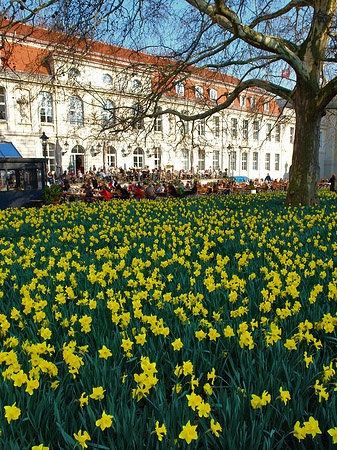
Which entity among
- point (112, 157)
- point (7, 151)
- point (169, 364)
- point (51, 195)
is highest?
point (112, 157)

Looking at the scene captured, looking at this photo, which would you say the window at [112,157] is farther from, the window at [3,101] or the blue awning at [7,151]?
the blue awning at [7,151]

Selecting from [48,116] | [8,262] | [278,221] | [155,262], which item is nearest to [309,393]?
[155,262]

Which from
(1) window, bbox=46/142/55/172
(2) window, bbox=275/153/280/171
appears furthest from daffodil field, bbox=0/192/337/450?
(2) window, bbox=275/153/280/171

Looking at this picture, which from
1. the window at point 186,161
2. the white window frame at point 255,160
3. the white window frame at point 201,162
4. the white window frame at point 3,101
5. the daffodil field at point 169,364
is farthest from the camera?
the white window frame at point 255,160

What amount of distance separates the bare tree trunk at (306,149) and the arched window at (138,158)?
2719cm

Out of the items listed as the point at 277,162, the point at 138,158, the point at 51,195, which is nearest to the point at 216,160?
the point at 138,158

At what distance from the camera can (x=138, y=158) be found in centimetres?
3753

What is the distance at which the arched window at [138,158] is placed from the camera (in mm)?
37188

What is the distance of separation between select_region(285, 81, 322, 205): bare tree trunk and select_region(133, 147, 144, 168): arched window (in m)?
27.2

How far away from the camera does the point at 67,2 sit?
24.2 feet

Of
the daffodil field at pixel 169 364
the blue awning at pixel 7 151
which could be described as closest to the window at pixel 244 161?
the blue awning at pixel 7 151

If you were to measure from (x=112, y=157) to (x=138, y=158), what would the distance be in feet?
10.4

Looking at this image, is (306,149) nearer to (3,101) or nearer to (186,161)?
(3,101)

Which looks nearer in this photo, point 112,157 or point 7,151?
point 7,151
